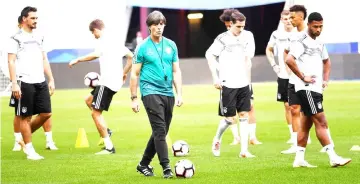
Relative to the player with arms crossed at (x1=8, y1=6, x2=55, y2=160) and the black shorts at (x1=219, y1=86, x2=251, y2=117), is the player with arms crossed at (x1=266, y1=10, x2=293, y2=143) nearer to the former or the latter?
the black shorts at (x1=219, y1=86, x2=251, y2=117)

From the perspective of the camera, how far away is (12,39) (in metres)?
15.2

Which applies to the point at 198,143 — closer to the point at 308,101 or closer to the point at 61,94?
the point at 308,101

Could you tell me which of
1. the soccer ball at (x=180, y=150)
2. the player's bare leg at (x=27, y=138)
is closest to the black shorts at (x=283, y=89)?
the soccer ball at (x=180, y=150)

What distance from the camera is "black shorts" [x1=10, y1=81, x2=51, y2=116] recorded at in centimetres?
1537

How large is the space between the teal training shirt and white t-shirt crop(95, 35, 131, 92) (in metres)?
4.38

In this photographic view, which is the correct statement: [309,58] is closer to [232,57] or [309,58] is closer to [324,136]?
[324,136]

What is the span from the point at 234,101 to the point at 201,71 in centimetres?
3178

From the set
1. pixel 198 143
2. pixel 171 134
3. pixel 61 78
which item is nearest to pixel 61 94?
pixel 61 78

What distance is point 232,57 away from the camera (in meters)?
15.0

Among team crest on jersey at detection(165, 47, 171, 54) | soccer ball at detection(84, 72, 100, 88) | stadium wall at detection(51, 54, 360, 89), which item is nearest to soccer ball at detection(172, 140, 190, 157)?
soccer ball at detection(84, 72, 100, 88)

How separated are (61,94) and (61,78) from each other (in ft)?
15.3

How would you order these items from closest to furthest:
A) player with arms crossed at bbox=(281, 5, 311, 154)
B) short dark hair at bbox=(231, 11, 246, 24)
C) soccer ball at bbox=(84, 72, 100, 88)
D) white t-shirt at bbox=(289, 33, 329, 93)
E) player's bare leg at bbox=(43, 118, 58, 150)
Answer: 1. white t-shirt at bbox=(289, 33, 329, 93)
2. player with arms crossed at bbox=(281, 5, 311, 154)
3. short dark hair at bbox=(231, 11, 246, 24)
4. player's bare leg at bbox=(43, 118, 58, 150)
5. soccer ball at bbox=(84, 72, 100, 88)

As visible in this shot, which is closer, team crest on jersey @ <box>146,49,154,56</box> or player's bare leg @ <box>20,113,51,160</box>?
team crest on jersey @ <box>146,49,154,56</box>

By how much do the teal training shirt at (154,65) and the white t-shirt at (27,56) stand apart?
3804 mm
